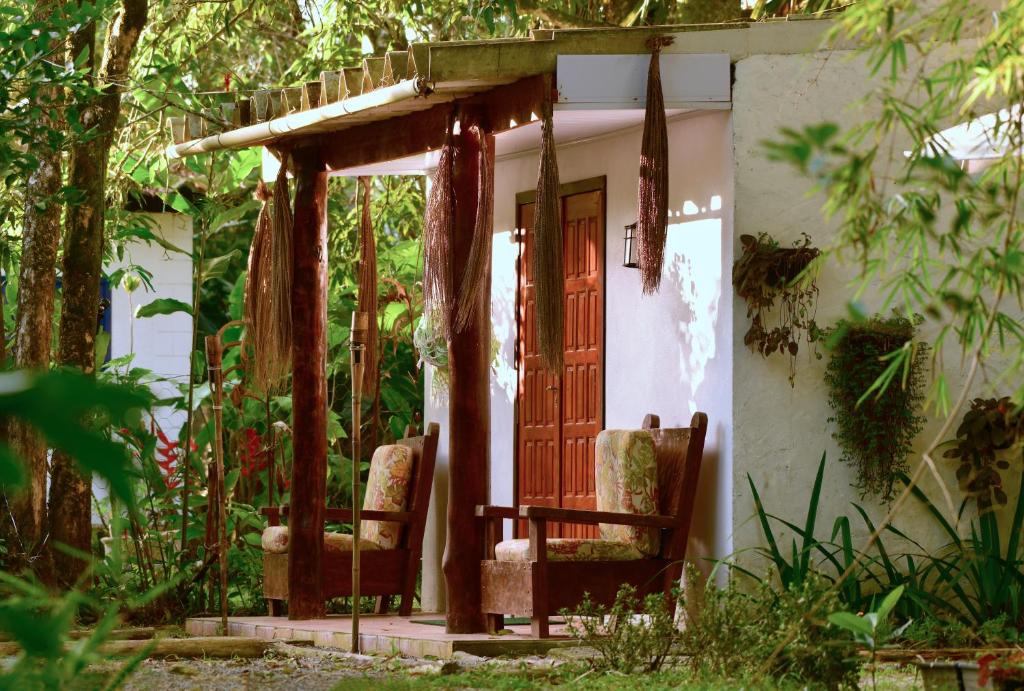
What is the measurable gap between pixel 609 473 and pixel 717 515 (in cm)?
Answer: 59

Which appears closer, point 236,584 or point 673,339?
point 673,339

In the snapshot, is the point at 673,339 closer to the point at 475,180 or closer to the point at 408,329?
the point at 475,180

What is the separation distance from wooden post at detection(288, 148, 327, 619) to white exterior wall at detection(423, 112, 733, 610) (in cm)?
127

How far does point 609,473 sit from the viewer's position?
308 inches

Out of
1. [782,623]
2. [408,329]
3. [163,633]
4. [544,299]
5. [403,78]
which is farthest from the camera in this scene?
[408,329]

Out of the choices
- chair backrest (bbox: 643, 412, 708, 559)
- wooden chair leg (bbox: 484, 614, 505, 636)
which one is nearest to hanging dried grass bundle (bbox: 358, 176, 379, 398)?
wooden chair leg (bbox: 484, 614, 505, 636)

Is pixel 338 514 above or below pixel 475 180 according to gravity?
below

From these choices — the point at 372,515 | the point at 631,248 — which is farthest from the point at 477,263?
the point at 372,515

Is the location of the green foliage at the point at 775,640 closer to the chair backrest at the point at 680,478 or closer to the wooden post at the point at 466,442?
the chair backrest at the point at 680,478

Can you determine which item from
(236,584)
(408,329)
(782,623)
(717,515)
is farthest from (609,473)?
(408,329)

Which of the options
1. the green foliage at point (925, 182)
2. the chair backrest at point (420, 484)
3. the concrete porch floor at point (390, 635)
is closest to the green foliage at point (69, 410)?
the green foliage at point (925, 182)

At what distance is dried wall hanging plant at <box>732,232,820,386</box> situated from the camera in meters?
7.48

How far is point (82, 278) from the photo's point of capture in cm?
916

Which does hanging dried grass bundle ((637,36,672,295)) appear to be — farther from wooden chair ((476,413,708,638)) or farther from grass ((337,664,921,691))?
grass ((337,664,921,691))
